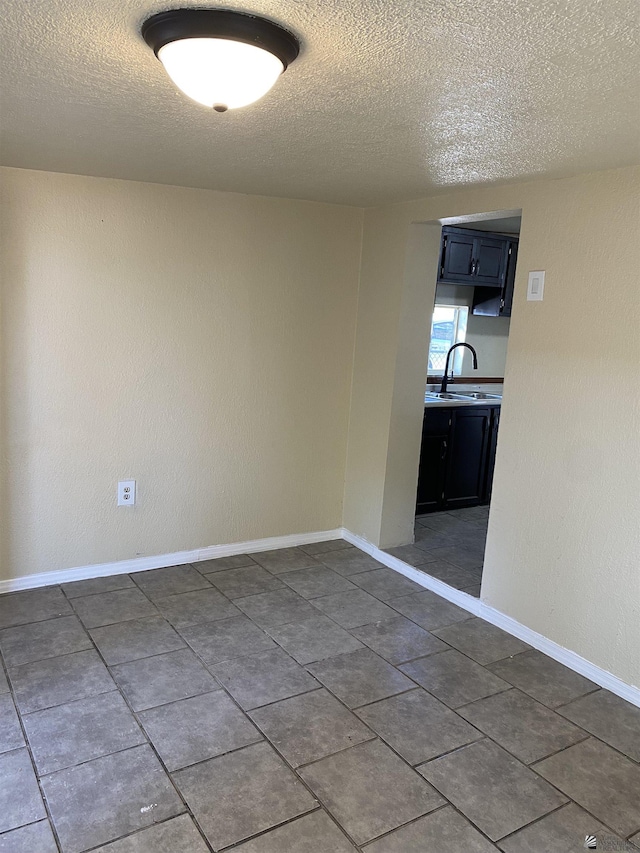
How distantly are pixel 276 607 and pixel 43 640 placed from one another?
1.05m

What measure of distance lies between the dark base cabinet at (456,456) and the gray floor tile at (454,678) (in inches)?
72.5

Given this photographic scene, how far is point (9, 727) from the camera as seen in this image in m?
2.20

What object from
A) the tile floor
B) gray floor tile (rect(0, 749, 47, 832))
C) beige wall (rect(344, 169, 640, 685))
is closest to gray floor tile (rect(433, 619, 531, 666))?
the tile floor

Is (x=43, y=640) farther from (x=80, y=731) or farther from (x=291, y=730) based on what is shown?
(x=291, y=730)

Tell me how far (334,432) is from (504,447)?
1271 millimetres

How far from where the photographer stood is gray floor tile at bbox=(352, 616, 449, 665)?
2.83m

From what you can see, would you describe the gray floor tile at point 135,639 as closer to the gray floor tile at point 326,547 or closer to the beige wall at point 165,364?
the beige wall at point 165,364

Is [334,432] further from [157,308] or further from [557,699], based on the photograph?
[557,699]

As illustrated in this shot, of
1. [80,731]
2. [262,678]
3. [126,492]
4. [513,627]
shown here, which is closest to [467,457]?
[513,627]

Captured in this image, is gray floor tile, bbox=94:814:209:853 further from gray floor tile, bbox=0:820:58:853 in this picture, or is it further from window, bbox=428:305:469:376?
window, bbox=428:305:469:376

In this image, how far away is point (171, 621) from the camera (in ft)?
9.85

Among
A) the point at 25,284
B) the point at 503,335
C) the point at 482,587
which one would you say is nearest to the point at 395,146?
the point at 25,284

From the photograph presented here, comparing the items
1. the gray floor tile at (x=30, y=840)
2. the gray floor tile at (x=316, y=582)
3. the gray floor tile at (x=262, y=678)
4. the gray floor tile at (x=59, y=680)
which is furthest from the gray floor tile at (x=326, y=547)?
the gray floor tile at (x=30, y=840)

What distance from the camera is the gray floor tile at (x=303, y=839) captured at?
69.3 inches
